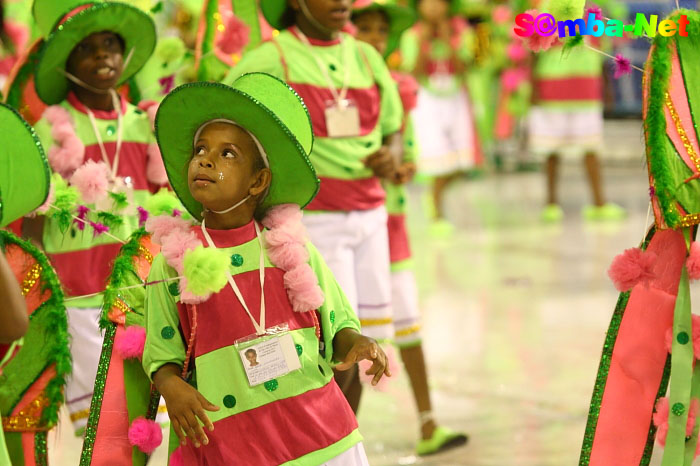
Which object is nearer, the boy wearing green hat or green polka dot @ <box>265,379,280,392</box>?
green polka dot @ <box>265,379,280,392</box>

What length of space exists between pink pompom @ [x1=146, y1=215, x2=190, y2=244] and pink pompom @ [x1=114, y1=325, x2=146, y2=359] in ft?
0.73

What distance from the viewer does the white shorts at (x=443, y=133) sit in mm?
9492

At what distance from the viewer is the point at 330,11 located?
12.5ft

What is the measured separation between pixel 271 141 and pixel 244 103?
13 centimetres

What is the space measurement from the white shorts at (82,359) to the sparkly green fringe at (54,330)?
0.80 metres

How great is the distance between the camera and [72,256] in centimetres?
374

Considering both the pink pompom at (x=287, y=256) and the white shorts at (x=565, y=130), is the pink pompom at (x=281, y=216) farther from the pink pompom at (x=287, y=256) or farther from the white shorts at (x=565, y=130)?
the white shorts at (x=565, y=130)

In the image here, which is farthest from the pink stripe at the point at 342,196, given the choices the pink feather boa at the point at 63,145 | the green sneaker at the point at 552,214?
the green sneaker at the point at 552,214

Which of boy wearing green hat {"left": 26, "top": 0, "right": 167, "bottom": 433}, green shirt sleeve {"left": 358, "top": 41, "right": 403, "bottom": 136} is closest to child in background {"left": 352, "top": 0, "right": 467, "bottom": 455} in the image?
green shirt sleeve {"left": 358, "top": 41, "right": 403, "bottom": 136}

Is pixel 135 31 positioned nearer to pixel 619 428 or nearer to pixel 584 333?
pixel 619 428

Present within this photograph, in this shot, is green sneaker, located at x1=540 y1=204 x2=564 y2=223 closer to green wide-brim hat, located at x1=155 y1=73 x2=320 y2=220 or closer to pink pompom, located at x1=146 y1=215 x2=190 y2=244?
green wide-brim hat, located at x1=155 y1=73 x2=320 y2=220

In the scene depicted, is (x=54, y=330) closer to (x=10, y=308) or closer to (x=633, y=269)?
(x=10, y=308)

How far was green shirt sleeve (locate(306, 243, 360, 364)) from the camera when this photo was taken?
8.95 feet

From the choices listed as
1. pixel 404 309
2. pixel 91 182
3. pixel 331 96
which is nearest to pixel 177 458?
pixel 91 182
